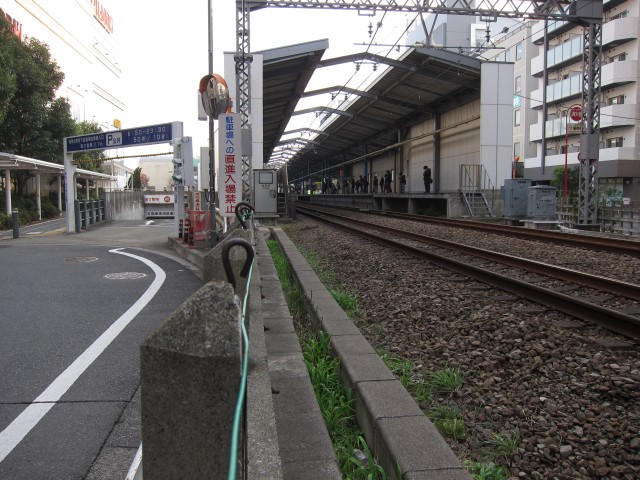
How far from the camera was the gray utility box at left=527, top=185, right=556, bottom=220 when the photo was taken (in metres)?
19.5

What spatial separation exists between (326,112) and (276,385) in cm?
3354

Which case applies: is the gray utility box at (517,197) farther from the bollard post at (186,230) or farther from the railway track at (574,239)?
the bollard post at (186,230)

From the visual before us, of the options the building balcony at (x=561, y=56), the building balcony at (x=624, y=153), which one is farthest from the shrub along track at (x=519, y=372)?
the building balcony at (x=561, y=56)

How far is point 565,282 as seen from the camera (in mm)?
7449

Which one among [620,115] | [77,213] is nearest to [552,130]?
[620,115]

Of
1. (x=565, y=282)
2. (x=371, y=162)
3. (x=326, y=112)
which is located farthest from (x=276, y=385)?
(x=371, y=162)

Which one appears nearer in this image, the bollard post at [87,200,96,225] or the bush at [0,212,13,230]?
the bush at [0,212,13,230]

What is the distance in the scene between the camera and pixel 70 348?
5.26 meters

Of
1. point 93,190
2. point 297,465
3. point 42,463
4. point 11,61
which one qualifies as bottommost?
point 42,463

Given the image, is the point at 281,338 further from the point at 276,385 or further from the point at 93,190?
the point at 93,190

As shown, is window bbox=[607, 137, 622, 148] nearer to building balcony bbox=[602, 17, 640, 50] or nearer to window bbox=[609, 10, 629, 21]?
building balcony bbox=[602, 17, 640, 50]

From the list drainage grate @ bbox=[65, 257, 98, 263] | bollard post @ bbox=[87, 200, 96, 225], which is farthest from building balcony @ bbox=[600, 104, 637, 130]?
drainage grate @ bbox=[65, 257, 98, 263]

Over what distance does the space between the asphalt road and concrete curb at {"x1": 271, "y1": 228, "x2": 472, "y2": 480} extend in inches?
57.4

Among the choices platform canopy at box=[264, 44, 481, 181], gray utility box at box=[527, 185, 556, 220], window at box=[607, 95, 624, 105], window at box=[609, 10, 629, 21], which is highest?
window at box=[609, 10, 629, 21]
